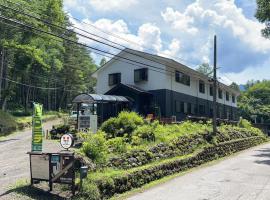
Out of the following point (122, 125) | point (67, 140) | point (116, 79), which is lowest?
point (67, 140)

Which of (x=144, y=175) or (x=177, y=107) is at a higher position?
(x=177, y=107)

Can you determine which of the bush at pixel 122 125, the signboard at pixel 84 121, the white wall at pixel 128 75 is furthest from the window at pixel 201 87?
the bush at pixel 122 125

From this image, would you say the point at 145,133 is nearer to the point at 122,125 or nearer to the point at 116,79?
the point at 122,125

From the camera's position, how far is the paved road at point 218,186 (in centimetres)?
1233

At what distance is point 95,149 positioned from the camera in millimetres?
13484

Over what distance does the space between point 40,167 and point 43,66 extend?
36.1 metres

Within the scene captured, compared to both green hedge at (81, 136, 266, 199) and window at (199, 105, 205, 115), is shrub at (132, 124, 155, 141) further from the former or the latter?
window at (199, 105, 205, 115)

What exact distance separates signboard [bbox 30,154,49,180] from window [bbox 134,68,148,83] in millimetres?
24320

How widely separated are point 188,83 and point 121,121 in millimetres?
19796

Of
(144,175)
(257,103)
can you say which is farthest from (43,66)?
(257,103)

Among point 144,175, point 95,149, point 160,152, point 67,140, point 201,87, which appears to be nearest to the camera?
point 67,140

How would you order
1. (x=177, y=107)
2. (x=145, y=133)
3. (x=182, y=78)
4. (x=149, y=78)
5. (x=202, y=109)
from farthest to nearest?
(x=202, y=109) → (x=182, y=78) → (x=177, y=107) → (x=149, y=78) → (x=145, y=133)

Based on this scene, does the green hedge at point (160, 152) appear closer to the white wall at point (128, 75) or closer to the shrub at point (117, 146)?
the shrub at point (117, 146)

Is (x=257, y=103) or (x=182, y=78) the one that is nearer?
(x=182, y=78)
